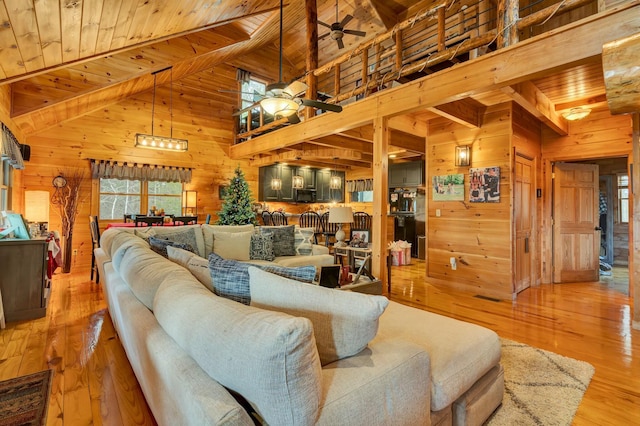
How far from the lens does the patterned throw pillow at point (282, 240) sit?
4.39 metres

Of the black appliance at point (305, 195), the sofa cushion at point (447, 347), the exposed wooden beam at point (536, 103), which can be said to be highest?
the exposed wooden beam at point (536, 103)

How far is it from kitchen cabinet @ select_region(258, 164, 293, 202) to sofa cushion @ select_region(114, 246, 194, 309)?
20.5 feet

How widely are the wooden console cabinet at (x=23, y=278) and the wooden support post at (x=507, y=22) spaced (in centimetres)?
496

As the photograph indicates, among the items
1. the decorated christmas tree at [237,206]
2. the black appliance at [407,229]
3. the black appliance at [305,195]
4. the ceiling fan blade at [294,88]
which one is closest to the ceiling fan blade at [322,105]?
the ceiling fan blade at [294,88]

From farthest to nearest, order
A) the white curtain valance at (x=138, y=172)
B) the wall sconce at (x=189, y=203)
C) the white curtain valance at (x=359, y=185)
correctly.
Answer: the white curtain valance at (x=359, y=185)
the wall sconce at (x=189, y=203)
the white curtain valance at (x=138, y=172)

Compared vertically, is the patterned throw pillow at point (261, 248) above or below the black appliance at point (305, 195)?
below

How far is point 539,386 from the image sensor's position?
2.04 m

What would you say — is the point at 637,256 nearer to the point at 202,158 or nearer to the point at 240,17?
the point at 240,17

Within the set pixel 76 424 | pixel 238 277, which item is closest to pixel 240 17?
pixel 238 277

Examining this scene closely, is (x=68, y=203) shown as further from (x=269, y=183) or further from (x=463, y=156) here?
(x=463, y=156)

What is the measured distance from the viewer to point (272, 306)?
3.91ft

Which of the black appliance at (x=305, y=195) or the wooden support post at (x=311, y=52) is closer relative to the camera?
the wooden support post at (x=311, y=52)

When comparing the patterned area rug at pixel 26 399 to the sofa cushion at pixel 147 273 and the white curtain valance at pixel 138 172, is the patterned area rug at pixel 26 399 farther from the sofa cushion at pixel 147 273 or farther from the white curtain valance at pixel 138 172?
the white curtain valance at pixel 138 172

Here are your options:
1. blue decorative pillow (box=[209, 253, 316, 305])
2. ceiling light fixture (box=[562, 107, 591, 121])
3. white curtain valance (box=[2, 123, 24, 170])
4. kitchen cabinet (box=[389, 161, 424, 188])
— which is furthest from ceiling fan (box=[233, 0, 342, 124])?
kitchen cabinet (box=[389, 161, 424, 188])
